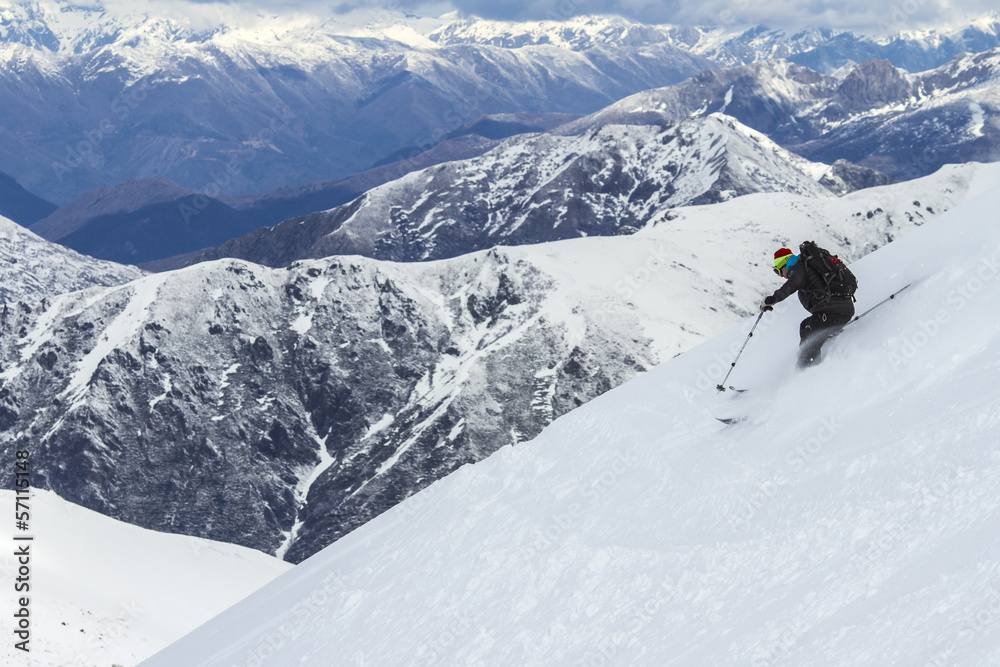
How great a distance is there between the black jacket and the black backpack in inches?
3.2

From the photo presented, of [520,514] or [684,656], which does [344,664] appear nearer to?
[520,514]

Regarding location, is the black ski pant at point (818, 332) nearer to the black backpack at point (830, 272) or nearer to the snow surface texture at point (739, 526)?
the snow surface texture at point (739, 526)

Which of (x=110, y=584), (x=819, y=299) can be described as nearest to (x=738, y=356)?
(x=819, y=299)

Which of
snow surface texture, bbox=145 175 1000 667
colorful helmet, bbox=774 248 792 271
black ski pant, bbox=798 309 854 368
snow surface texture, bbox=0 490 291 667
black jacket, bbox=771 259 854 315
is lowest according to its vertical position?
snow surface texture, bbox=0 490 291 667

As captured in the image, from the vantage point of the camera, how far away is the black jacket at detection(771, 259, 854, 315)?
19906 millimetres

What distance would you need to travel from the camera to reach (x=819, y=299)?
2006 cm

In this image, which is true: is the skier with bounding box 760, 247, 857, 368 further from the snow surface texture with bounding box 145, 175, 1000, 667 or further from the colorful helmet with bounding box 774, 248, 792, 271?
the colorful helmet with bounding box 774, 248, 792, 271

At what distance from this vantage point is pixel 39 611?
153ft

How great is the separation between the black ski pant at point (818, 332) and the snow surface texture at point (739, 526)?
0.40 m

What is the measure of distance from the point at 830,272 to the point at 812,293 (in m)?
0.65

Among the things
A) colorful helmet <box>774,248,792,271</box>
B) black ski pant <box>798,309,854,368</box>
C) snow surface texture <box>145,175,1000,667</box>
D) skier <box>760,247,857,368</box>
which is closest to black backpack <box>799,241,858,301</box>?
skier <box>760,247,857,368</box>

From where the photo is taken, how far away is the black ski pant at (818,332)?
65.3ft

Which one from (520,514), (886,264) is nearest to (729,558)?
(520,514)

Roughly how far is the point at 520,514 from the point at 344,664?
531 centimetres
